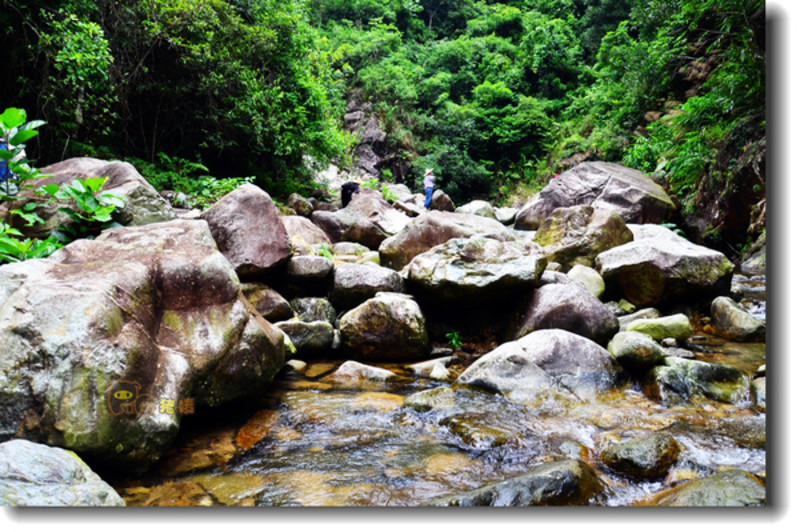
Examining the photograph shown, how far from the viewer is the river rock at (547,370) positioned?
3508 millimetres

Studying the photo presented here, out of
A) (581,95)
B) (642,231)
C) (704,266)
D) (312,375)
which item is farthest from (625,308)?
(581,95)

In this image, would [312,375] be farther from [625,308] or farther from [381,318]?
[625,308]

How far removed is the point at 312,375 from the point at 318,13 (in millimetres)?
25561

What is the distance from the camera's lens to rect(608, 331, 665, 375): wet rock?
12.3 feet

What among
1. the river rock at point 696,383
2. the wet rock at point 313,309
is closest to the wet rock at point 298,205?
the wet rock at point 313,309

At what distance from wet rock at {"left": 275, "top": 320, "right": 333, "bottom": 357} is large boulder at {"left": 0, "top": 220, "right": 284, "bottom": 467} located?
1.16 metres

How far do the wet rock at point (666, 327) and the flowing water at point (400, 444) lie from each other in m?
0.72

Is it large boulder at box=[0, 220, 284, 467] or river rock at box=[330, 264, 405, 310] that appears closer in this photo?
large boulder at box=[0, 220, 284, 467]

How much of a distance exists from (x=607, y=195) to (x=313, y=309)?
286 inches

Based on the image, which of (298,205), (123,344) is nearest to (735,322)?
(123,344)

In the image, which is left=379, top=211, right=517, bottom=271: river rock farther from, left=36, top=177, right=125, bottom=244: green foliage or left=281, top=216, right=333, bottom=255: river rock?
left=36, top=177, right=125, bottom=244: green foliage

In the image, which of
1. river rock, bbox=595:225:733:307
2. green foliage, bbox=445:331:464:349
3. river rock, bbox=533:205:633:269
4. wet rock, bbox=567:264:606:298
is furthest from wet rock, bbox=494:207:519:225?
green foliage, bbox=445:331:464:349

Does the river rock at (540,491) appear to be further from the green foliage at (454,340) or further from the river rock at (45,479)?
the green foliage at (454,340)

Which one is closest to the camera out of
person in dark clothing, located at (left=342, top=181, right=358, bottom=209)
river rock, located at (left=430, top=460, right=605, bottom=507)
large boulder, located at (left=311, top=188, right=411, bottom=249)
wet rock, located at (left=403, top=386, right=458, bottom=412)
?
river rock, located at (left=430, top=460, right=605, bottom=507)
